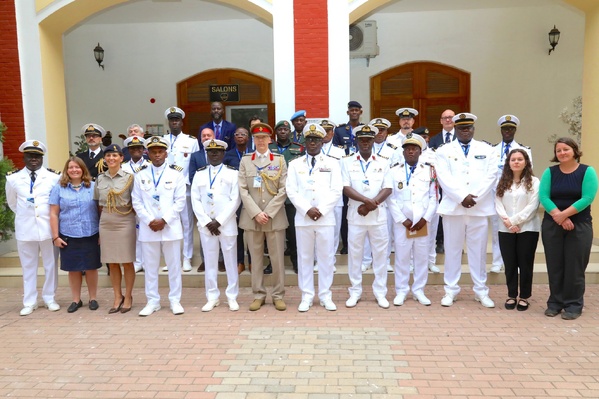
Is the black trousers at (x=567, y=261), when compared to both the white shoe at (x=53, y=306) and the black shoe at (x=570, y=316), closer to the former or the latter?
the black shoe at (x=570, y=316)

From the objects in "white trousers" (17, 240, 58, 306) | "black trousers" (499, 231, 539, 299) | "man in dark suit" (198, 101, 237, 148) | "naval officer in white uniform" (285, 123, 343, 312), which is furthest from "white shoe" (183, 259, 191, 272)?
"black trousers" (499, 231, 539, 299)

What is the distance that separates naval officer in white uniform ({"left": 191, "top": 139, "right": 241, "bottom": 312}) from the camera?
5.76 metres

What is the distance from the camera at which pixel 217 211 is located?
5777 mm

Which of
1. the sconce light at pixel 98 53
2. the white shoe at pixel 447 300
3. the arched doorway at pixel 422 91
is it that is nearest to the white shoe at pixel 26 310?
the white shoe at pixel 447 300

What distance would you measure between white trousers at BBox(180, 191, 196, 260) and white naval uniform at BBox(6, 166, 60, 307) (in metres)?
1.62

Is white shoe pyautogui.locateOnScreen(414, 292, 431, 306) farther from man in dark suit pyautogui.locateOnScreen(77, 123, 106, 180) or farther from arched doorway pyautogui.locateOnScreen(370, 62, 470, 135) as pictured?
arched doorway pyautogui.locateOnScreen(370, 62, 470, 135)

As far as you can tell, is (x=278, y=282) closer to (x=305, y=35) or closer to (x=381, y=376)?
→ (x=381, y=376)

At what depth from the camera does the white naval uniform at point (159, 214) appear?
5.69 m

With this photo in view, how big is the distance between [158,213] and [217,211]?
2.12 ft

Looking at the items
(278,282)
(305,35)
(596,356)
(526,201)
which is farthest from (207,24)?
(596,356)

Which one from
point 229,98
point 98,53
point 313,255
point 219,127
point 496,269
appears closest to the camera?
point 313,255

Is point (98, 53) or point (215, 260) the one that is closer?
point (215, 260)

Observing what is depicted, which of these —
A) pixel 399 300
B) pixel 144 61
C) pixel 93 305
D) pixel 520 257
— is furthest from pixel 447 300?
pixel 144 61

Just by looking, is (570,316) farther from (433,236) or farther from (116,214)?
(116,214)
